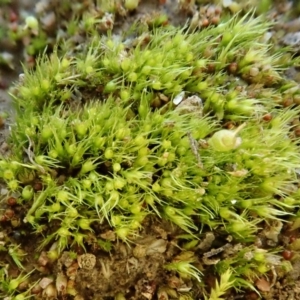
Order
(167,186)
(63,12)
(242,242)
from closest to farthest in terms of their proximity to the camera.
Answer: (167,186), (242,242), (63,12)

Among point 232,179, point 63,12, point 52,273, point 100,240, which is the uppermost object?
point 63,12

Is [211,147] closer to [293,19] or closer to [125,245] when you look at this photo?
[125,245]

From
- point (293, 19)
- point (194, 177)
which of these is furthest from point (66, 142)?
point (293, 19)

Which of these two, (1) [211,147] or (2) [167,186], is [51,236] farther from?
(1) [211,147]

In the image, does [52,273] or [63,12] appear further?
[63,12]

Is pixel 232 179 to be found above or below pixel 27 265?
above

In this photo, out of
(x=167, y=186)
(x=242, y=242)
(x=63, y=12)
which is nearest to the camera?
(x=167, y=186)

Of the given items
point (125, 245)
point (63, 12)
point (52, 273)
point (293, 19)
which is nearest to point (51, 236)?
point (52, 273)
